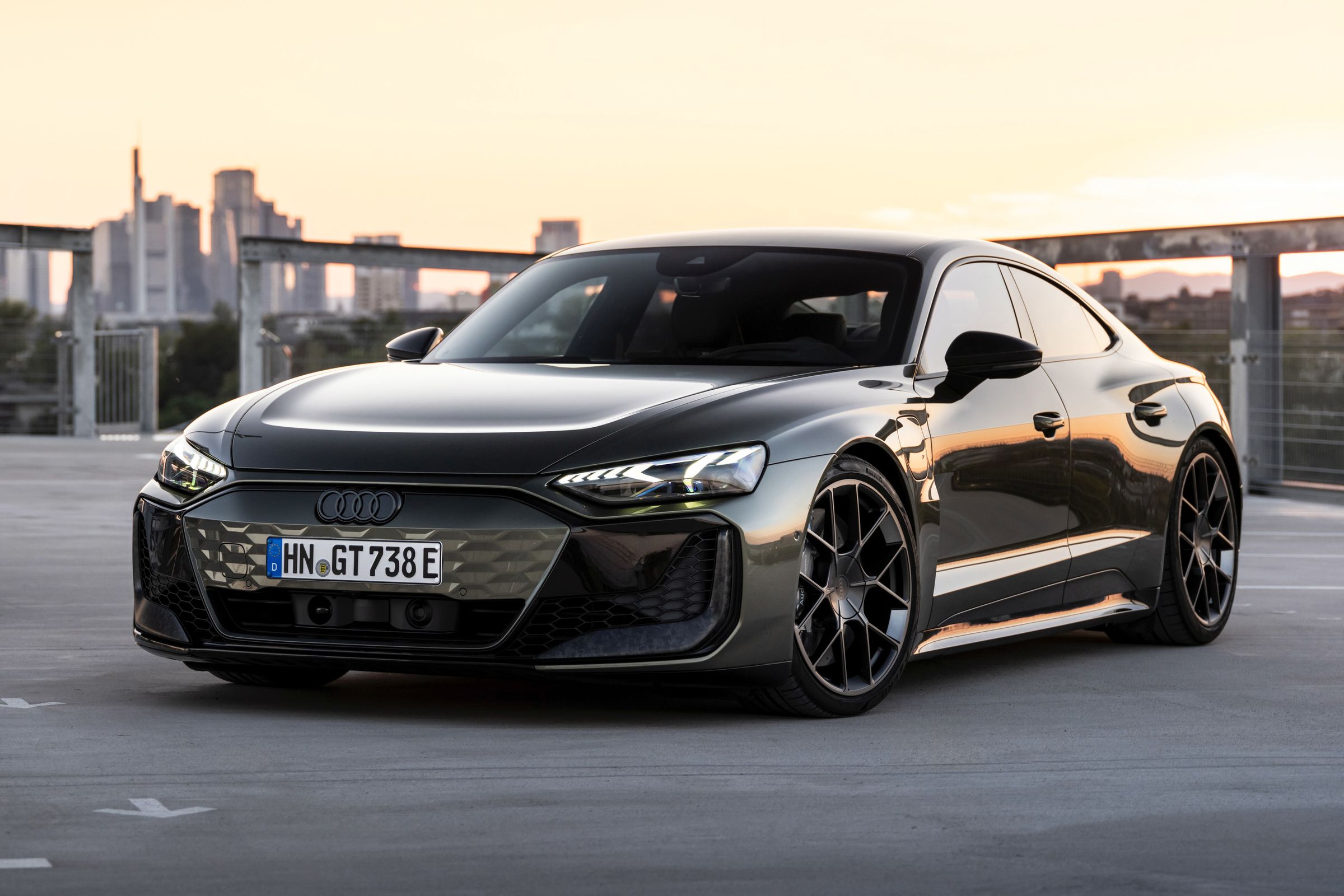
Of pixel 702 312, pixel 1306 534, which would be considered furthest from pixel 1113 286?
pixel 702 312

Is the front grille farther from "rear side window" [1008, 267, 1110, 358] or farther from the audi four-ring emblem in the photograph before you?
"rear side window" [1008, 267, 1110, 358]

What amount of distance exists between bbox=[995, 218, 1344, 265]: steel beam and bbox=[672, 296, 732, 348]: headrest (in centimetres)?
931

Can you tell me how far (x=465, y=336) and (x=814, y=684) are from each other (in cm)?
198

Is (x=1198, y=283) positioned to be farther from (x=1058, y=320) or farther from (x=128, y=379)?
Answer: (x=1058, y=320)

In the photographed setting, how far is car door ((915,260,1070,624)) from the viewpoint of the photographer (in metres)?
6.16

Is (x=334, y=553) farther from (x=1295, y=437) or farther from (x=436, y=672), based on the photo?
(x=1295, y=437)

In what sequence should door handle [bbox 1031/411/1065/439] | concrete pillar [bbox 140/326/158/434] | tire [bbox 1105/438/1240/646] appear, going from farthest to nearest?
concrete pillar [bbox 140/326/158/434] < tire [bbox 1105/438/1240/646] < door handle [bbox 1031/411/1065/439]

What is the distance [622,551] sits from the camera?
5.18 metres

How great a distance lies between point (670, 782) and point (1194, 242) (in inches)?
487

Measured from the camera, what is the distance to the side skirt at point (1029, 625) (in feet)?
20.2

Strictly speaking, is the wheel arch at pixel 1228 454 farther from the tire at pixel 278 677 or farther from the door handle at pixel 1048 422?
the tire at pixel 278 677

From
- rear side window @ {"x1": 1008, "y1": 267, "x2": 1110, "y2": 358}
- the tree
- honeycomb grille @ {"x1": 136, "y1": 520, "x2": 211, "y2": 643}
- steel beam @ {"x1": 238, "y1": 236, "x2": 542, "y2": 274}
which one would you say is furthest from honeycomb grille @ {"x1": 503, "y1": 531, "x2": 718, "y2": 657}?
the tree

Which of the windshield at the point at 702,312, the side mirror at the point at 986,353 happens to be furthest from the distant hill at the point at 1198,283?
the side mirror at the point at 986,353

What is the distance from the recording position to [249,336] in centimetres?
1873
